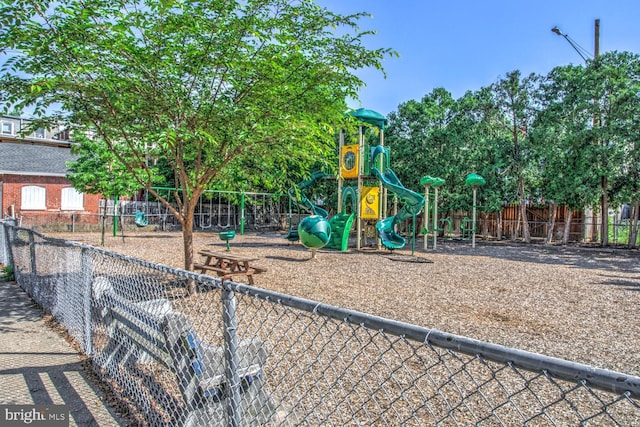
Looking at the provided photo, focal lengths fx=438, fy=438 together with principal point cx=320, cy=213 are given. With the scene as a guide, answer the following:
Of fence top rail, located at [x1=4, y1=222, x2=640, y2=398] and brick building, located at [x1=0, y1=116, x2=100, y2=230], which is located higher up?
brick building, located at [x1=0, y1=116, x2=100, y2=230]

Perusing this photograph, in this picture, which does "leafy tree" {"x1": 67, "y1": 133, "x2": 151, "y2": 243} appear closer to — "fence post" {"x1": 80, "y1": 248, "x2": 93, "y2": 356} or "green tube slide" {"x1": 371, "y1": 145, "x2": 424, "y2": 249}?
A: "green tube slide" {"x1": 371, "y1": 145, "x2": 424, "y2": 249}

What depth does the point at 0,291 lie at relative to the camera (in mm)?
7270

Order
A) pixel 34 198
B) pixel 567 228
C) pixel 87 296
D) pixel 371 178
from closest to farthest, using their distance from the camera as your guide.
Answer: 1. pixel 87 296
2. pixel 371 178
3. pixel 567 228
4. pixel 34 198

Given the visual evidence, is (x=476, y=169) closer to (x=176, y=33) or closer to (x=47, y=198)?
(x=176, y=33)

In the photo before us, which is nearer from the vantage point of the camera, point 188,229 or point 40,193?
point 188,229

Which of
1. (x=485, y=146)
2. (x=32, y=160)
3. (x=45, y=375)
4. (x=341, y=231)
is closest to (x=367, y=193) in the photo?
(x=341, y=231)

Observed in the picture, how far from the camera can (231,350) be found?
7.55ft

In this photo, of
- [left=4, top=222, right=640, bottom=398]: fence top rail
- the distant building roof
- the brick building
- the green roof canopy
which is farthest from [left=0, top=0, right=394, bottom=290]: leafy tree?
the distant building roof

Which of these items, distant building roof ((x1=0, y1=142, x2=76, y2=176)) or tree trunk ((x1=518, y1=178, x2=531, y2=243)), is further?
distant building roof ((x1=0, y1=142, x2=76, y2=176))

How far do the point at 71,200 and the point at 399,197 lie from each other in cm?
2107

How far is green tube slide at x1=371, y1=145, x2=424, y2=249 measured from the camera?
15078 mm

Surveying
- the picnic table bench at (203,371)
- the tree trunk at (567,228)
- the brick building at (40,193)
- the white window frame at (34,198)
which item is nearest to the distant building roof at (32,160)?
the brick building at (40,193)

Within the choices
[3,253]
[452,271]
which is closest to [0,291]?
[3,253]

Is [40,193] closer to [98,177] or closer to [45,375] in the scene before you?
[98,177]
